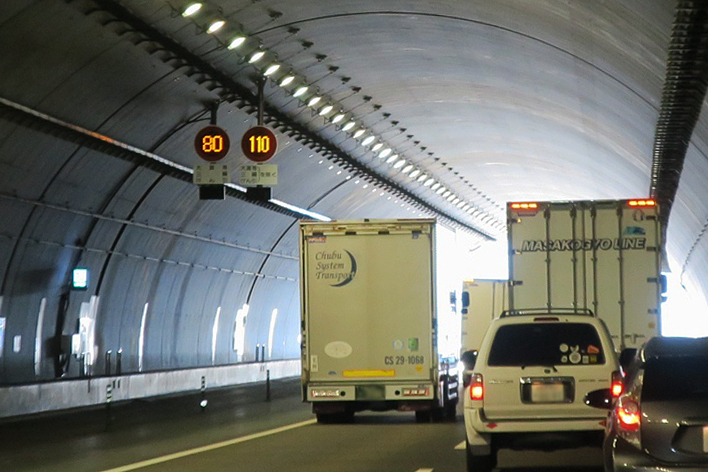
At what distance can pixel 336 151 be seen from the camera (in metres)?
35.1

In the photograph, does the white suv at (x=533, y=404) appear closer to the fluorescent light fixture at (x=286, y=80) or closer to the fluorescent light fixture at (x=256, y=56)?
the fluorescent light fixture at (x=256, y=56)

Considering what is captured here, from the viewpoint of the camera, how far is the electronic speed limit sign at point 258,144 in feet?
85.1

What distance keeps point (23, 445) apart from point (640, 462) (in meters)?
12.9

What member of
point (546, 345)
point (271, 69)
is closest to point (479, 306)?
point (271, 69)

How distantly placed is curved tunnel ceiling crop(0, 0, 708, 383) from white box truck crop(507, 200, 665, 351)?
6.34 ft

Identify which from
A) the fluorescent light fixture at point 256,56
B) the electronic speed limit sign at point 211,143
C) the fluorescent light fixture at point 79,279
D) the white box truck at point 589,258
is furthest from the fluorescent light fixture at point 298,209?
the white box truck at point 589,258

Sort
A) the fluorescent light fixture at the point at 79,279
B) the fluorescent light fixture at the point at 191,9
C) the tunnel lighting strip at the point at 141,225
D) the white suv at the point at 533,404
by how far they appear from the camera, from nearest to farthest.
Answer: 1. the white suv at the point at 533,404
2. the fluorescent light fixture at the point at 191,9
3. the tunnel lighting strip at the point at 141,225
4. the fluorescent light fixture at the point at 79,279

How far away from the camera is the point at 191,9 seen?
2092 centimetres

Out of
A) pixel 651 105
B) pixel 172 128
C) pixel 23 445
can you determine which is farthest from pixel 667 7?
pixel 172 128

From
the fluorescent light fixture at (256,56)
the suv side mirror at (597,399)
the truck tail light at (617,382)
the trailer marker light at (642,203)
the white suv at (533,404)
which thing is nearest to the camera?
the suv side mirror at (597,399)

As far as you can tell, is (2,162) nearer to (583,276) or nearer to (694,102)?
(583,276)

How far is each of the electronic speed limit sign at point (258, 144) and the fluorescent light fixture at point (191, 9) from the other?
5171mm

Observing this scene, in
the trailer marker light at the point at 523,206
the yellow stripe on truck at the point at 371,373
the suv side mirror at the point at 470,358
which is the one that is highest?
the trailer marker light at the point at 523,206

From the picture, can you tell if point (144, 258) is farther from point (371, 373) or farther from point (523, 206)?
point (523, 206)
